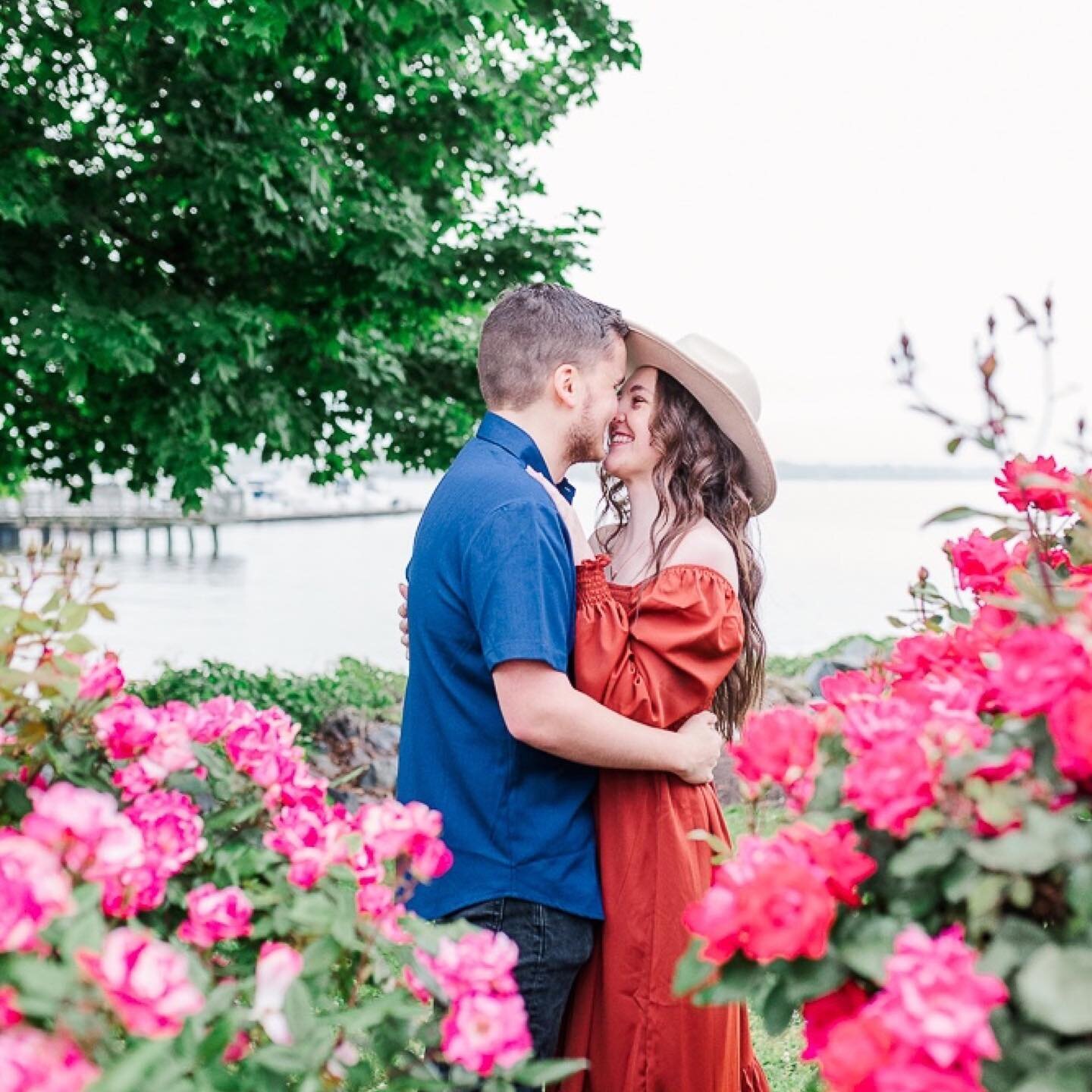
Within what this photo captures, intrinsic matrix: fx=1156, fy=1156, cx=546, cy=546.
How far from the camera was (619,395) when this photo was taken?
2750mm

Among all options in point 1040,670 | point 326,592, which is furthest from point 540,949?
point 326,592

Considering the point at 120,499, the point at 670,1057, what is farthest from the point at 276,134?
the point at 120,499

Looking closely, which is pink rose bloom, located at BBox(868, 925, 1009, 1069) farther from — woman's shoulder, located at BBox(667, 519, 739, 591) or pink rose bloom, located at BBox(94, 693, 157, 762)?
woman's shoulder, located at BBox(667, 519, 739, 591)

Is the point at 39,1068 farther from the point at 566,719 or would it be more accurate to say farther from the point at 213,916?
the point at 566,719

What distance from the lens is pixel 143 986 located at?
0.97 meters

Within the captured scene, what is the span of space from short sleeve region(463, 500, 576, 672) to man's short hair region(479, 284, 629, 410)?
357mm

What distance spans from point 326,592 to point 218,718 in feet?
101

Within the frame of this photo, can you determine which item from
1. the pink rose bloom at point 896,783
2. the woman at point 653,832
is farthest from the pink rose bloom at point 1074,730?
the woman at point 653,832

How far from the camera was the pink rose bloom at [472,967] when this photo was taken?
4.06 feet

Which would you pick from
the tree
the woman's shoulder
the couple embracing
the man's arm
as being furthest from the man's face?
the tree

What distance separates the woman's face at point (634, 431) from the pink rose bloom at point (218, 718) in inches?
48.5

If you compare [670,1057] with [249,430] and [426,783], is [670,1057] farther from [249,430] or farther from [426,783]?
[249,430]

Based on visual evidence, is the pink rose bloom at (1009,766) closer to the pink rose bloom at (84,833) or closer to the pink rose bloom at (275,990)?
the pink rose bloom at (275,990)

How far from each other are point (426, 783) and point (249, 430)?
15.0 ft
